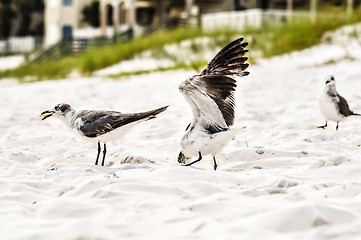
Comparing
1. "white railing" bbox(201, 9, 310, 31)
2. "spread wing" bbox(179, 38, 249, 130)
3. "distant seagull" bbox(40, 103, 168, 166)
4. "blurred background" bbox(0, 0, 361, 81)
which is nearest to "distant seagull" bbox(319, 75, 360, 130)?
"spread wing" bbox(179, 38, 249, 130)

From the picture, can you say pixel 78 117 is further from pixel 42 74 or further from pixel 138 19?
pixel 138 19

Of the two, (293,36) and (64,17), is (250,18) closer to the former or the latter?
(293,36)

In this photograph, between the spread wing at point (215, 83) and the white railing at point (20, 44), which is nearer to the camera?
the spread wing at point (215, 83)

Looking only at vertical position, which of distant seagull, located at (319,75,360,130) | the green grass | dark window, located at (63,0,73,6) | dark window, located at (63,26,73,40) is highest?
dark window, located at (63,0,73,6)

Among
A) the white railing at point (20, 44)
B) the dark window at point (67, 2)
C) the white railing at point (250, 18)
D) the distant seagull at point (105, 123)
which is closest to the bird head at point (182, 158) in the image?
the distant seagull at point (105, 123)

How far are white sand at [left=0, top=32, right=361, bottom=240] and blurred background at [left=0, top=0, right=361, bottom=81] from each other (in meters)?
5.50

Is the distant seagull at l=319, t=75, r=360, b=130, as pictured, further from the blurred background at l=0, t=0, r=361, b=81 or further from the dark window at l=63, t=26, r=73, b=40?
the dark window at l=63, t=26, r=73, b=40

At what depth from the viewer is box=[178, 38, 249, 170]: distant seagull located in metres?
3.46

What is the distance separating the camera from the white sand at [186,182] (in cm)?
232

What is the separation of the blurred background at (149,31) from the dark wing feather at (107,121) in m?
6.98

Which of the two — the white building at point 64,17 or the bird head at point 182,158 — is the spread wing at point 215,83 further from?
the white building at point 64,17

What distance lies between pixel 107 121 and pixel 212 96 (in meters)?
0.84

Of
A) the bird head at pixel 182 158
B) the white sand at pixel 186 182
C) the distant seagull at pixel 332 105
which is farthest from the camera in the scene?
the distant seagull at pixel 332 105

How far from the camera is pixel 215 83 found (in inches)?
138
